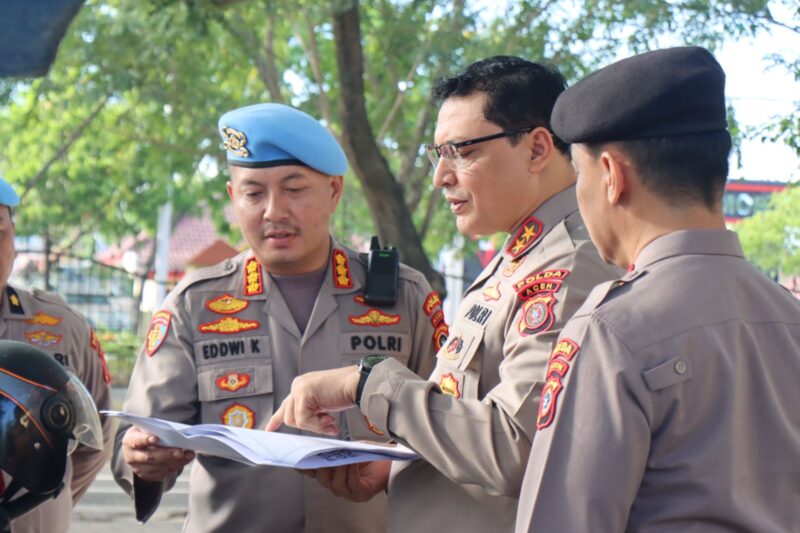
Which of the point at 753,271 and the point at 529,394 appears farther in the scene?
the point at 529,394

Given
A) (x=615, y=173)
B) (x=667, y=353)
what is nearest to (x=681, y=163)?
(x=615, y=173)

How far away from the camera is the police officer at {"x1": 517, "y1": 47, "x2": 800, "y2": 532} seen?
1567mm

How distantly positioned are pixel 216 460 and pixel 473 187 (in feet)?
3.38

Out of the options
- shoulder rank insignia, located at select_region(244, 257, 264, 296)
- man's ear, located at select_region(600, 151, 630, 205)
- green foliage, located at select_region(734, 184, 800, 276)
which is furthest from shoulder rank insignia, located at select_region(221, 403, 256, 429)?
green foliage, located at select_region(734, 184, 800, 276)

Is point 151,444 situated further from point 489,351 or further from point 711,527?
point 711,527

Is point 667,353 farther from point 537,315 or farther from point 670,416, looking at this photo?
point 537,315

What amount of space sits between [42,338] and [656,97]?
2.58 metres

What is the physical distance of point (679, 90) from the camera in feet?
5.51

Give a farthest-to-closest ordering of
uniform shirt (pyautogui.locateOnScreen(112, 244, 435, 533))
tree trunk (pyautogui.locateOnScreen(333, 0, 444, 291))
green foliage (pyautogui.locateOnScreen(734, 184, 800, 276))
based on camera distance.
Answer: tree trunk (pyautogui.locateOnScreen(333, 0, 444, 291)) < green foliage (pyautogui.locateOnScreen(734, 184, 800, 276)) < uniform shirt (pyautogui.locateOnScreen(112, 244, 435, 533))

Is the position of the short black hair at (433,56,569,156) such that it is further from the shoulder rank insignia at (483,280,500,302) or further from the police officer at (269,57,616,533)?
the shoulder rank insignia at (483,280,500,302)

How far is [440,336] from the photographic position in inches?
120

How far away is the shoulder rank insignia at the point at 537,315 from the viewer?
2.07 metres

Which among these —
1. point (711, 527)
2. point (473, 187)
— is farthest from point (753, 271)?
point (473, 187)

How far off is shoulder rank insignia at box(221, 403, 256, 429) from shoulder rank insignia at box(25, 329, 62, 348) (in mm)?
1068
